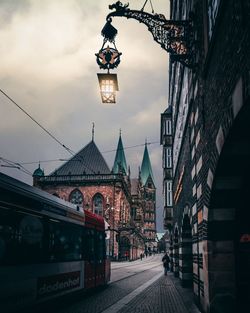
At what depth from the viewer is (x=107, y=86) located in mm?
7816

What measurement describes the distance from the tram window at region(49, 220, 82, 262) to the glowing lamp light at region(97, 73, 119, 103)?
3.59m

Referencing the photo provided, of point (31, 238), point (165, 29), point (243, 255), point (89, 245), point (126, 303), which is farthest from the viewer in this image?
point (89, 245)

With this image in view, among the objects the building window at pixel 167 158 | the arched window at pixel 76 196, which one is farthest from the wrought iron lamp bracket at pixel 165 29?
the arched window at pixel 76 196

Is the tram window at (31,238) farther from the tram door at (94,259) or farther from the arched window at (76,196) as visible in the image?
the arched window at (76,196)

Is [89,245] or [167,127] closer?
[89,245]

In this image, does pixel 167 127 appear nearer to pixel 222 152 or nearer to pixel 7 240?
pixel 7 240

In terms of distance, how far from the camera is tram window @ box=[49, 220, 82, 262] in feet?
30.1

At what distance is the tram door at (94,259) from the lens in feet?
39.9

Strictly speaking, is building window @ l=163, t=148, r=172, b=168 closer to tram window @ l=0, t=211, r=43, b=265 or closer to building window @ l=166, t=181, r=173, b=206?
building window @ l=166, t=181, r=173, b=206

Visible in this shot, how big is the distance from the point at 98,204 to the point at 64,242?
4061 centimetres

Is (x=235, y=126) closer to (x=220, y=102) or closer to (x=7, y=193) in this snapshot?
(x=220, y=102)

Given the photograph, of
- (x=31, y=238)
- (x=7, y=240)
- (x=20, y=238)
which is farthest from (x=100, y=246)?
(x=7, y=240)

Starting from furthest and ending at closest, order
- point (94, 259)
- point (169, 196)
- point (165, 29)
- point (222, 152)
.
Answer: point (169, 196) → point (94, 259) → point (165, 29) → point (222, 152)

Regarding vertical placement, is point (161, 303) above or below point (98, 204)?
below
